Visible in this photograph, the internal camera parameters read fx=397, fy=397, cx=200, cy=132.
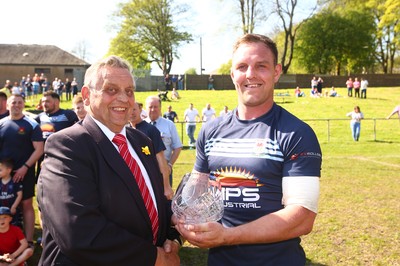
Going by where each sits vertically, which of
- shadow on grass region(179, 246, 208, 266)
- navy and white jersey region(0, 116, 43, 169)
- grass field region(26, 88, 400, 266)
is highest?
navy and white jersey region(0, 116, 43, 169)

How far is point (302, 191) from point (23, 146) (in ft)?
16.9

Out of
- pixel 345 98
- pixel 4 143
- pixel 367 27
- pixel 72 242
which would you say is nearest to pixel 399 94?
pixel 345 98

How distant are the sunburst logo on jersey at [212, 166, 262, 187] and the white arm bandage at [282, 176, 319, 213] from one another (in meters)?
0.20

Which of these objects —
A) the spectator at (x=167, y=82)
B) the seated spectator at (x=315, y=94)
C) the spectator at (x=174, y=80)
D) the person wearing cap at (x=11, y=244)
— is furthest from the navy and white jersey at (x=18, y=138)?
the spectator at (x=174, y=80)

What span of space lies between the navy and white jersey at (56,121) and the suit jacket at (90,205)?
15.9ft

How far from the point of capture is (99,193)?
201 centimetres

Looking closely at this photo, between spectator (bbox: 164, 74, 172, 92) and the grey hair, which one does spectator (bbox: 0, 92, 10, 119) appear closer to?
the grey hair

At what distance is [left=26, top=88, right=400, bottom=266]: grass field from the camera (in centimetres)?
583

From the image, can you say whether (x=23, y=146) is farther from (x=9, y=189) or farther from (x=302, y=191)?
(x=302, y=191)

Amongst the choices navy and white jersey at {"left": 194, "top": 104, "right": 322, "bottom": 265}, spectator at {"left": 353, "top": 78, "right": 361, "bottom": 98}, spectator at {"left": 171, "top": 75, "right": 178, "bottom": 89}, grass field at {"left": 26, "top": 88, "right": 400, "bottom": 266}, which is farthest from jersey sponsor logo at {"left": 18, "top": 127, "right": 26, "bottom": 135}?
spectator at {"left": 171, "top": 75, "right": 178, "bottom": 89}

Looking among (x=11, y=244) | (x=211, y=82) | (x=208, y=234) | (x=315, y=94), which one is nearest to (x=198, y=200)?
(x=208, y=234)

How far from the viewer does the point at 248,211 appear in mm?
2201

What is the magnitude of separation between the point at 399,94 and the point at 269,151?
4027 centimetres

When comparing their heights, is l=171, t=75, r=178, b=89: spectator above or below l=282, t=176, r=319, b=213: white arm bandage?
above
